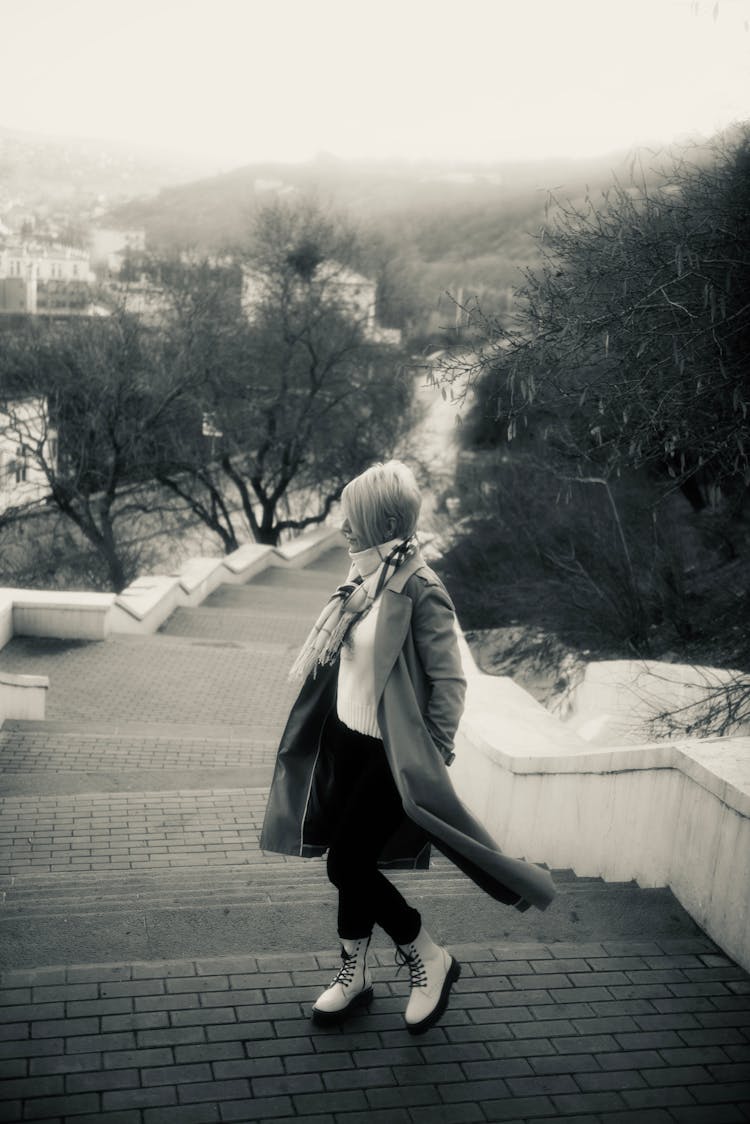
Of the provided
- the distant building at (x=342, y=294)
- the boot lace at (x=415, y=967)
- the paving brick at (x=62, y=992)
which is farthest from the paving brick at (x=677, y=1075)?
the distant building at (x=342, y=294)

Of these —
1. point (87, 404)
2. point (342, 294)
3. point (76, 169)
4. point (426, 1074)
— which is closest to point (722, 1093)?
point (426, 1074)

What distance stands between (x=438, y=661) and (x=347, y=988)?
0.99 meters

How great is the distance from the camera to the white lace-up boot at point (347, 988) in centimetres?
321

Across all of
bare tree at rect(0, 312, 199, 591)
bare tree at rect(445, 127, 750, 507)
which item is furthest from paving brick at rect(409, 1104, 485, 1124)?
bare tree at rect(0, 312, 199, 591)

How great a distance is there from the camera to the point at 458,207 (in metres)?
77.9

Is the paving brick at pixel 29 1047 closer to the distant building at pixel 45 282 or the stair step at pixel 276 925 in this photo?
the stair step at pixel 276 925

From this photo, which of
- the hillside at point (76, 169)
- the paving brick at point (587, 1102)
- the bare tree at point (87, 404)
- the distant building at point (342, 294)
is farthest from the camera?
the distant building at point (342, 294)

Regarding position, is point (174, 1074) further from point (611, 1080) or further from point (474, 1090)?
point (611, 1080)

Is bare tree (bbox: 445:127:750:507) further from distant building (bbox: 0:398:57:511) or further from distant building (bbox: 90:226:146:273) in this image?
distant building (bbox: 90:226:146:273)

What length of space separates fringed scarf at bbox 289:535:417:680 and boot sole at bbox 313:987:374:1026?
0.96m

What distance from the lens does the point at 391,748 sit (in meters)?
3.15

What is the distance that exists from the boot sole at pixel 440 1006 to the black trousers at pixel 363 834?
15 cm

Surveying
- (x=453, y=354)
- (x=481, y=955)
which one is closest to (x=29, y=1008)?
(x=481, y=955)

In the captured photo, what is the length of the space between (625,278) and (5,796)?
13.7 ft
